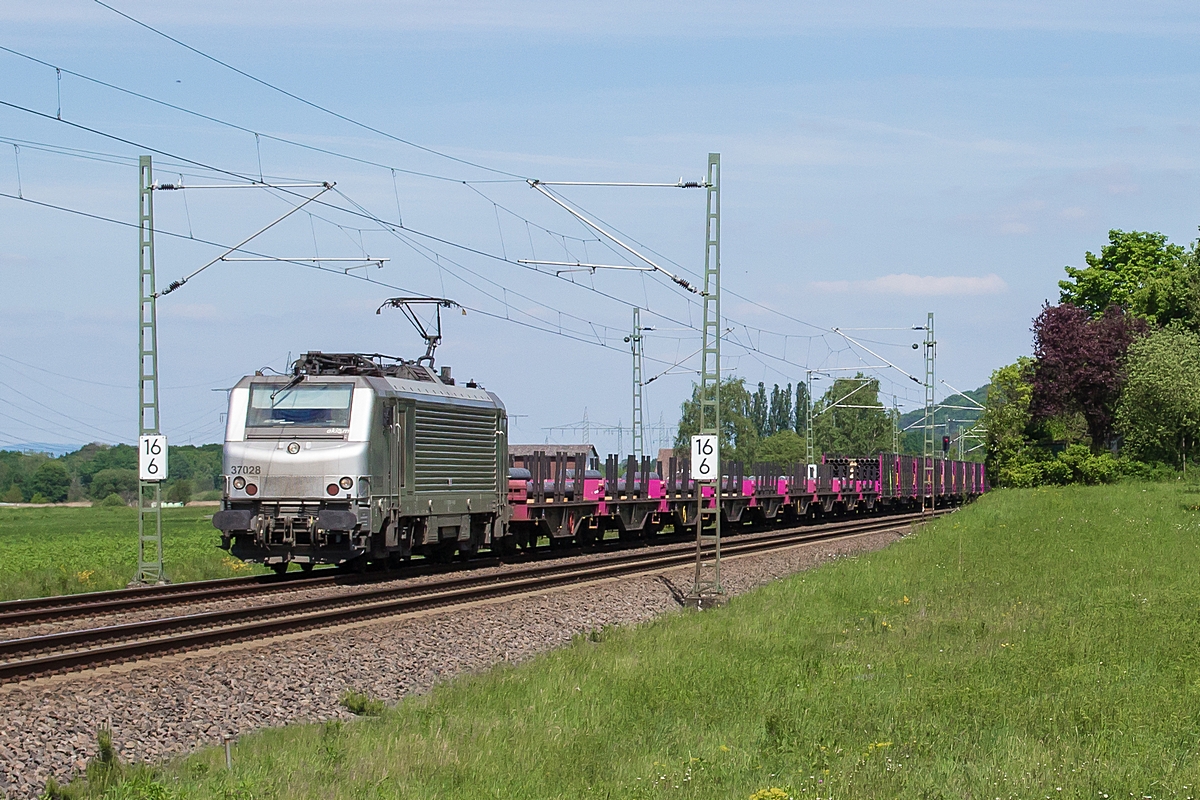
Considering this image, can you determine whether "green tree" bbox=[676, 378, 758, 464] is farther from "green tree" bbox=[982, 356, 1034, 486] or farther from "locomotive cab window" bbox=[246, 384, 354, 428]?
"locomotive cab window" bbox=[246, 384, 354, 428]

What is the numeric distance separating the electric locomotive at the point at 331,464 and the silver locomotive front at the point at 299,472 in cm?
2

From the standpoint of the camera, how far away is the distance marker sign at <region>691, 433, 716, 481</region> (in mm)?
20483

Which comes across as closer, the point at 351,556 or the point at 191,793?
the point at 191,793

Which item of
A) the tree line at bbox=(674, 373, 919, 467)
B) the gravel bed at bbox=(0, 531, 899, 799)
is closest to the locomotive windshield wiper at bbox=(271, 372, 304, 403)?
the gravel bed at bbox=(0, 531, 899, 799)

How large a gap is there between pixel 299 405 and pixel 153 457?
2.86 m

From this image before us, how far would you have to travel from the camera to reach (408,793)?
892 centimetres

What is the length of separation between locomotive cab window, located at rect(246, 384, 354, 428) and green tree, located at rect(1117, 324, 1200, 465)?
32748mm

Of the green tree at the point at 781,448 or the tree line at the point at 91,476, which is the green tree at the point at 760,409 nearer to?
the green tree at the point at 781,448

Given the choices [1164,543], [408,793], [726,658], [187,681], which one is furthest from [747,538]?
[408,793]

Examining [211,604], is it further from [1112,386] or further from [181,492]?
[181,492]

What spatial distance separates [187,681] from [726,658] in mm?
5518

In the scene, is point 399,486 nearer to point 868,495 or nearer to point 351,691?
point 351,691

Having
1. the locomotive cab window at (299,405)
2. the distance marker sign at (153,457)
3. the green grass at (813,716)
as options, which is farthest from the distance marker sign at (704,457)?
the distance marker sign at (153,457)

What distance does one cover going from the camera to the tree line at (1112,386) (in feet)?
174
